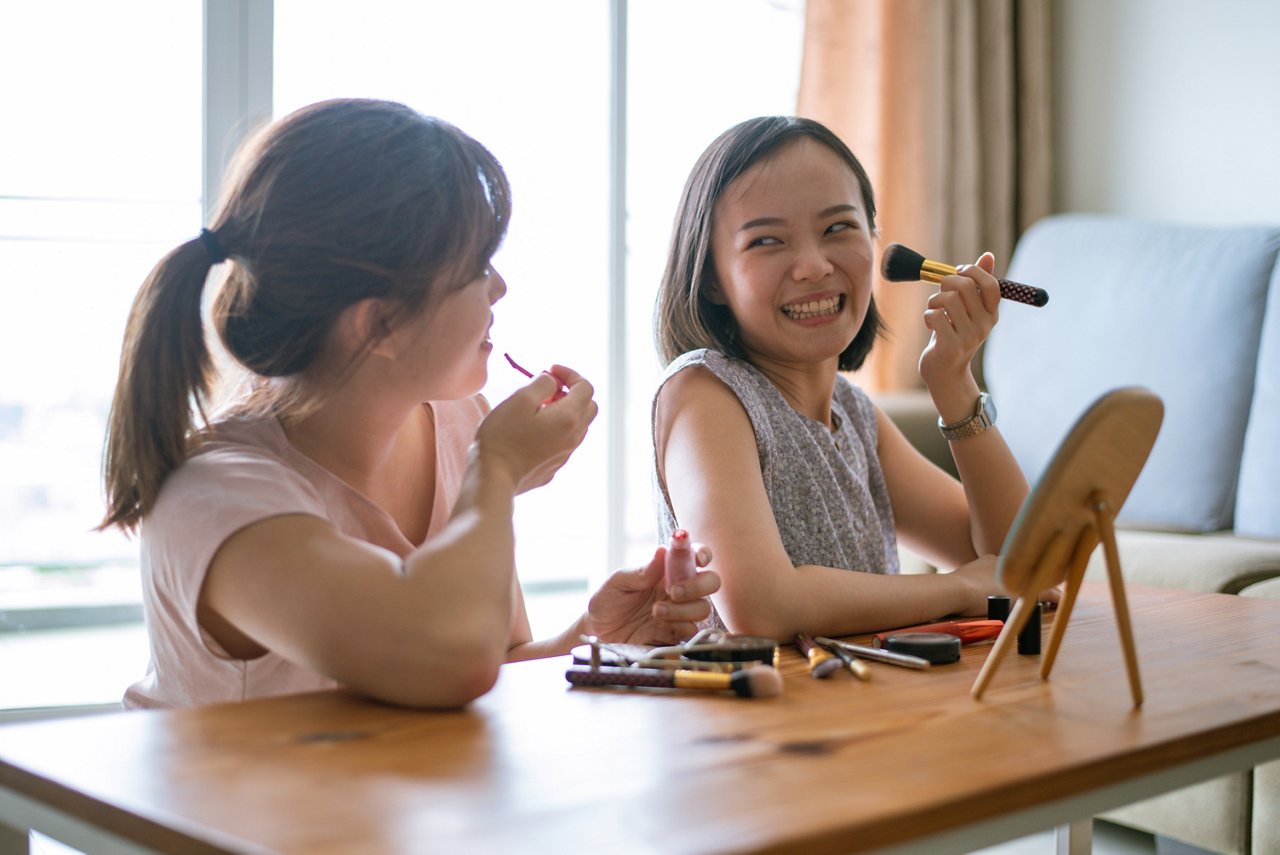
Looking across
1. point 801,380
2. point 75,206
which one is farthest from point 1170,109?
point 75,206

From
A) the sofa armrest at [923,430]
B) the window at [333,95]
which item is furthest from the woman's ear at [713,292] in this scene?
the sofa armrest at [923,430]

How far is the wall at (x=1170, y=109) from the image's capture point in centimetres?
300

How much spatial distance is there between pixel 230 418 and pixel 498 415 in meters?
0.24

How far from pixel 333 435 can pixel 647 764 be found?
53 cm

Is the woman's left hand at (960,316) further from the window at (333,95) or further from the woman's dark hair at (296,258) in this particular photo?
the window at (333,95)

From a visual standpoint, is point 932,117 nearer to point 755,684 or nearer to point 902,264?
point 902,264

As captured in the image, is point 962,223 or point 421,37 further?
point 962,223

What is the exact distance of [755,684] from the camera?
0.85 metres

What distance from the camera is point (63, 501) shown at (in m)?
2.76

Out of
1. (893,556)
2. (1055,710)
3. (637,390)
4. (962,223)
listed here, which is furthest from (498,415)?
(962,223)

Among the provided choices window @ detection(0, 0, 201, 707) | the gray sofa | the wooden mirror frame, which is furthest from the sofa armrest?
the wooden mirror frame

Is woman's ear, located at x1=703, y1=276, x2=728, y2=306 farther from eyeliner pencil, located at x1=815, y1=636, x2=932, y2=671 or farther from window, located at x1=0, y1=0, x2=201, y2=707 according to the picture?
window, located at x1=0, y1=0, x2=201, y2=707

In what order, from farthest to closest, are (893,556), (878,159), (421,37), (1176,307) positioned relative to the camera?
(878,159), (421,37), (1176,307), (893,556)

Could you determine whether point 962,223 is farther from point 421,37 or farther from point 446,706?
point 446,706
